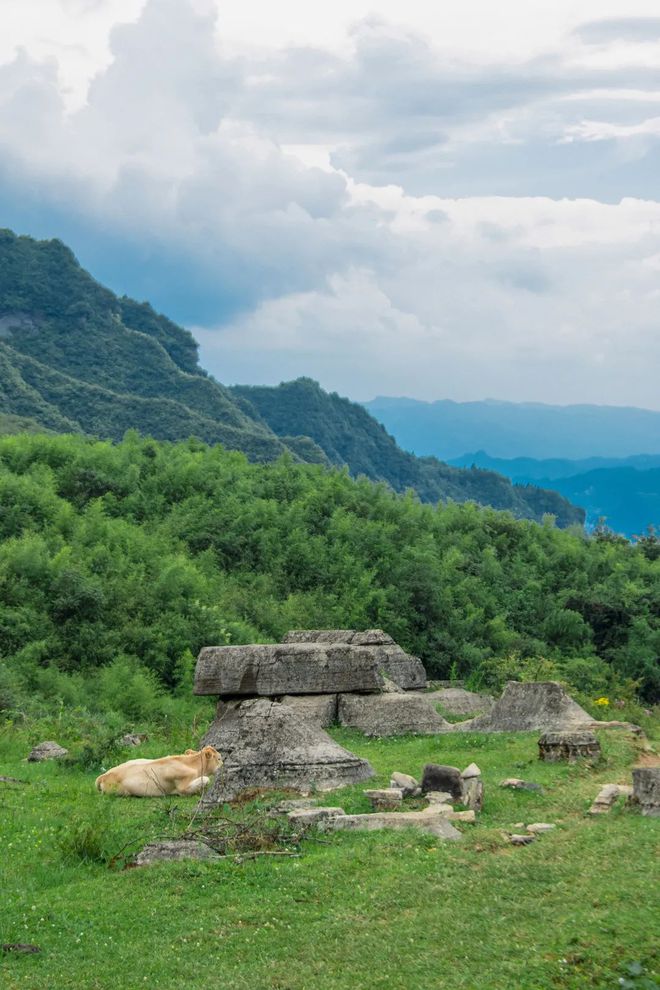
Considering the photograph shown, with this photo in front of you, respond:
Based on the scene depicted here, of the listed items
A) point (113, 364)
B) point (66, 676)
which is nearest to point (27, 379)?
point (113, 364)

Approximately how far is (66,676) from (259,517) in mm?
12758

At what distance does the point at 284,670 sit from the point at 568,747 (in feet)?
16.4

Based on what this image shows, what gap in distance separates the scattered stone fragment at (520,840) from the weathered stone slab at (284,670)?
7782 mm

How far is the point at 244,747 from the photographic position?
13.1 meters

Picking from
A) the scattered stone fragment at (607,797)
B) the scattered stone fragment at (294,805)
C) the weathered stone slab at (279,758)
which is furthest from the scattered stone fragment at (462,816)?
the weathered stone slab at (279,758)

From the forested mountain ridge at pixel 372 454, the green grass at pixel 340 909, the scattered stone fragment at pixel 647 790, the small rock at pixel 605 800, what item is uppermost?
the forested mountain ridge at pixel 372 454

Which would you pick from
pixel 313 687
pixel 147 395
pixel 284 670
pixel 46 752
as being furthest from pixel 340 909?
pixel 147 395

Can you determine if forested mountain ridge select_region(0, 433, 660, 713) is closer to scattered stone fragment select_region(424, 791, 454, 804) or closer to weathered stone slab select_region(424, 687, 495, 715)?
weathered stone slab select_region(424, 687, 495, 715)

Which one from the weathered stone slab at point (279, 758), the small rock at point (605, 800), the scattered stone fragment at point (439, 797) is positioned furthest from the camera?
the weathered stone slab at point (279, 758)

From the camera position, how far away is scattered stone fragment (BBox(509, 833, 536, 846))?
34.8ft

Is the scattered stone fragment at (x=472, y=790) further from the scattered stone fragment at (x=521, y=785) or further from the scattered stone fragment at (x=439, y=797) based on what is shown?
the scattered stone fragment at (x=521, y=785)

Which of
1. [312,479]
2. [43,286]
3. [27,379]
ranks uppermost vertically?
[43,286]

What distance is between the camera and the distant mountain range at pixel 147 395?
81.7 m

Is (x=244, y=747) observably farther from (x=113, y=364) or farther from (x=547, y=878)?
(x=113, y=364)
